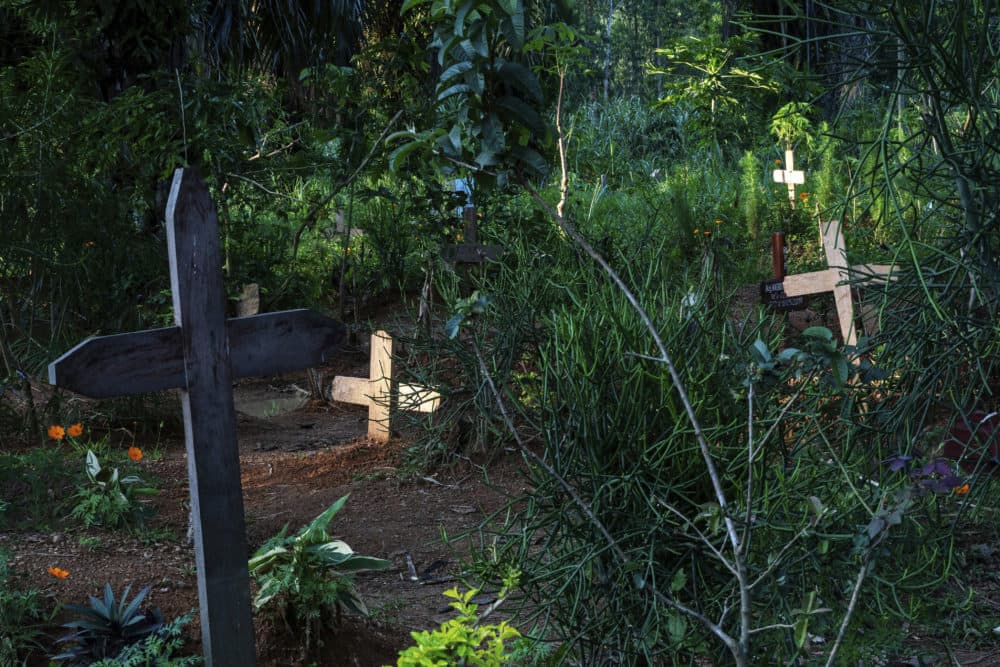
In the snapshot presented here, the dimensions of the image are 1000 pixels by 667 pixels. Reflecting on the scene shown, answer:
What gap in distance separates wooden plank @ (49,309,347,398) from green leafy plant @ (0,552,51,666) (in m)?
→ 0.78

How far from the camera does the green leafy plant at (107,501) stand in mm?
3926

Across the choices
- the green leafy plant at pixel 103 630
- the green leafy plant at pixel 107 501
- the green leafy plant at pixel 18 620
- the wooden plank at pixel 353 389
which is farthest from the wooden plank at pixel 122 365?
the wooden plank at pixel 353 389

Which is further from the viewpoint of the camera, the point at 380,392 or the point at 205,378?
the point at 380,392

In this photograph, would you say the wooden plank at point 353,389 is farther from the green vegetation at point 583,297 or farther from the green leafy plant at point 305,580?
the green leafy plant at point 305,580

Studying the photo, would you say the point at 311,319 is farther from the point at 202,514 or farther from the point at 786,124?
the point at 786,124

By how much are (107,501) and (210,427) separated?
1570 mm

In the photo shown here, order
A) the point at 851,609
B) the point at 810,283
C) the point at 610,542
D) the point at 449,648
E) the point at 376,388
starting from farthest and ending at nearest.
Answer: the point at 810,283 → the point at 376,388 → the point at 610,542 → the point at 449,648 → the point at 851,609

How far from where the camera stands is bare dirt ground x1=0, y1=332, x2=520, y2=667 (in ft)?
10.4

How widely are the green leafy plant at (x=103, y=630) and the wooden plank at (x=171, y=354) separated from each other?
2.11 ft

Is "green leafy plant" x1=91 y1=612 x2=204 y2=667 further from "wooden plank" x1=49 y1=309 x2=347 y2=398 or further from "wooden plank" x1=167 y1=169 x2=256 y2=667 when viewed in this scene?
"wooden plank" x1=49 y1=309 x2=347 y2=398

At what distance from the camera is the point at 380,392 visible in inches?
243

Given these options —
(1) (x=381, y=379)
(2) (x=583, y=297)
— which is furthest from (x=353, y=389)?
(2) (x=583, y=297)

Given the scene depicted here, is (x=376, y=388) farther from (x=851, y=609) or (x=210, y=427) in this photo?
(x=851, y=609)

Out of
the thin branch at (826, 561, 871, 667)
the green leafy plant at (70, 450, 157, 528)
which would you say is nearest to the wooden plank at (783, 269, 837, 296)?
the green leafy plant at (70, 450, 157, 528)
